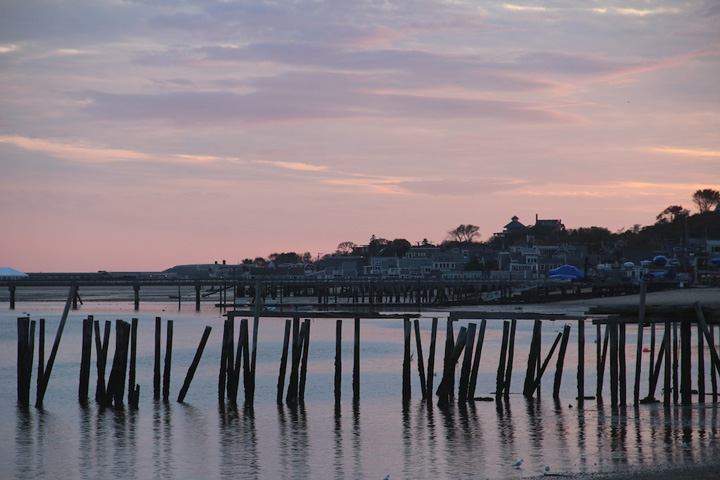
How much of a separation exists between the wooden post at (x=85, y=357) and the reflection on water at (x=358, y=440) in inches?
39.9

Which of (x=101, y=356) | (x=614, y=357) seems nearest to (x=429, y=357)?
(x=614, y=357)

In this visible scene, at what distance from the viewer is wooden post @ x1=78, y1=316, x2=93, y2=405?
26.6 meters

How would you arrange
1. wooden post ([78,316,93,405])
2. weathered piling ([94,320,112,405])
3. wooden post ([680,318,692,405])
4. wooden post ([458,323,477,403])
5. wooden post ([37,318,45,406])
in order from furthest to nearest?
wooden post ([37,318,45,406])
weathered piling ([94,320,112,405])
wooden post ([78,316,93,405])
wooden post ([458,323,477,403])
wooden post ([680,318,692,405])

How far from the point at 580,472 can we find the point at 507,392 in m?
10.5

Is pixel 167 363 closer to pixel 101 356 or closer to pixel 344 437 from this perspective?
pixel 101 356

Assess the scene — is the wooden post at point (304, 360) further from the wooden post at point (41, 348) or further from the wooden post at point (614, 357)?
the wooden post at point (614, 357)

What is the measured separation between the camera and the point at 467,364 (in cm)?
2677

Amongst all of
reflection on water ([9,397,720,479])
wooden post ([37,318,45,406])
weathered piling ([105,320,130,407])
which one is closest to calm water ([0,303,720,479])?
reflection on water ([9,397,720,479])

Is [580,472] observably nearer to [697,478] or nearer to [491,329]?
[697,478]

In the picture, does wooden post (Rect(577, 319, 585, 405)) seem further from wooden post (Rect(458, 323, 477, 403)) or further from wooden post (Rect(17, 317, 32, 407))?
wooden post (Rect(17, 317, 32, 407))

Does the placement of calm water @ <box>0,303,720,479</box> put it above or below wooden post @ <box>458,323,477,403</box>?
below

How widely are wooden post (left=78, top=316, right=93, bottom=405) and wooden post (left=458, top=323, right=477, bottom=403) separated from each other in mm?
10237

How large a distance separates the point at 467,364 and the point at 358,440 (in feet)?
16.3

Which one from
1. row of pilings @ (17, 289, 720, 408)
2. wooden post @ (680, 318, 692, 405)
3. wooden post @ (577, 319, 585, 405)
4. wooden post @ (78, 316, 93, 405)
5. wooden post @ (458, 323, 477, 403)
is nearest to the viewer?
wooden post @ (680, 318, 692, 405)
